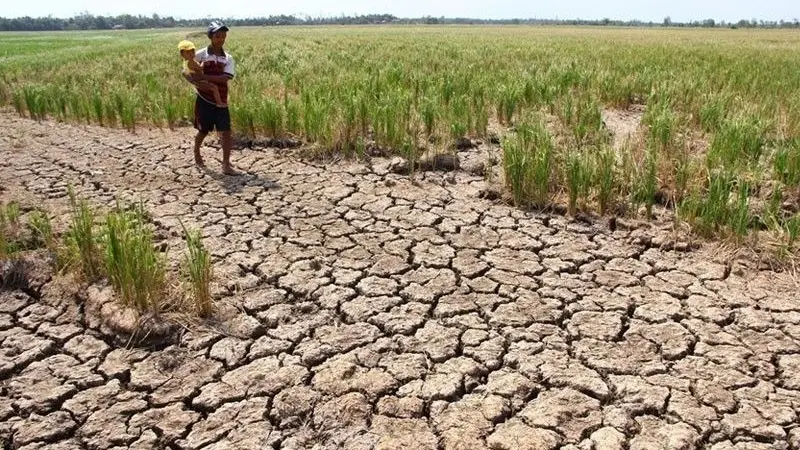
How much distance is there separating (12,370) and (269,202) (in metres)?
2.53

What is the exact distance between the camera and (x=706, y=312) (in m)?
3.46

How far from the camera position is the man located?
18.0ft

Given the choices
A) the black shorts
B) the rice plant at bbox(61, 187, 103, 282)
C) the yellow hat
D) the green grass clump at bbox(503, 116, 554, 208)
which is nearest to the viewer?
the rice plant at bbox(61, 187, 103, 282)

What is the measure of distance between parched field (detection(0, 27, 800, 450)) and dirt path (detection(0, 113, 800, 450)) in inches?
0.5

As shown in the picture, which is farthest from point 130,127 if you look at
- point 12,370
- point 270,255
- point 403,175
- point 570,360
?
point 570,360

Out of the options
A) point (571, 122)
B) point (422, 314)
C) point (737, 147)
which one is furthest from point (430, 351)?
point (571, 122)

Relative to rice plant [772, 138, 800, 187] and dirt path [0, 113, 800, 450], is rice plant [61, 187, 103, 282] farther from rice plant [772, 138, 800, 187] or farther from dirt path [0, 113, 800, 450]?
rice plant [772, 138, 800, 187]

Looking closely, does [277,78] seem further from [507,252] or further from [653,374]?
[653,374]

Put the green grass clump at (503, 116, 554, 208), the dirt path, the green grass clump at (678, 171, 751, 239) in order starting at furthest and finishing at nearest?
the green grass clump at (503, 116, 554, 208)
the green grass clump at (678, 171, 751, 239)
the dirt path

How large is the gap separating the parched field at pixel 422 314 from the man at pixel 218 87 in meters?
0.43

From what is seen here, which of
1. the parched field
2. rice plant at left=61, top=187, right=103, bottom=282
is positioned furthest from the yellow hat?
rice plant at left=61, top=187, right=103, bottom=282

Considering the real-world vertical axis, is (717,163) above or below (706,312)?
above

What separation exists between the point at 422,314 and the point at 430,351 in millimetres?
384

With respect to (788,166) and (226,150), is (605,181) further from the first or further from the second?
(226,150)
